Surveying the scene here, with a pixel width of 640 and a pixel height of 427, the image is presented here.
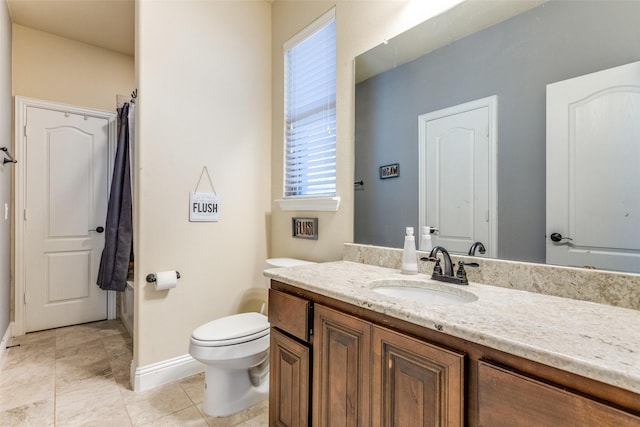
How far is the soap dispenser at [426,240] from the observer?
149 centimetres

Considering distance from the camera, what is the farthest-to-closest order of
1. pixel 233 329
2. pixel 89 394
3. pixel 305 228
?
pixel 305 228 → pixel 89 394 → pixel 233 329

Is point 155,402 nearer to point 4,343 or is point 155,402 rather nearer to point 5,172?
point 4,343

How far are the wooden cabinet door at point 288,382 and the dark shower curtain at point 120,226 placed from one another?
79.9 inches

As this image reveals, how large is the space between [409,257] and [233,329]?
3.44 feet

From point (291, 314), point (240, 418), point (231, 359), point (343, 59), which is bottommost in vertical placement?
point (240, 418)

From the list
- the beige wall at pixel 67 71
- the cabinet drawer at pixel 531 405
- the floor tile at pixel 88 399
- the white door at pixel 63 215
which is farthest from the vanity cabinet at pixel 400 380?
the beige wall at pixel 67 71

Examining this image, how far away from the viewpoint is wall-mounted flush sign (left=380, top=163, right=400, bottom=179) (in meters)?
1.66

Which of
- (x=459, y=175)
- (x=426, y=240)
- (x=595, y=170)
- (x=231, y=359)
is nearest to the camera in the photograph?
(x=595, y=170)

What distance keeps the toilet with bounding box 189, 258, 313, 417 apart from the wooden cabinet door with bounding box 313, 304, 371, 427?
64 centimetres

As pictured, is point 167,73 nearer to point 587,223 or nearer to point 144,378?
point 144,378

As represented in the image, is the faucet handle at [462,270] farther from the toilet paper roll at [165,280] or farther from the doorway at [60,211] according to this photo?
the doorway at [60,211]

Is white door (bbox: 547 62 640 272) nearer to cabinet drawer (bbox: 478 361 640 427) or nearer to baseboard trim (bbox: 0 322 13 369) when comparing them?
cabinet drawer (bbox: 478 361 640 427)

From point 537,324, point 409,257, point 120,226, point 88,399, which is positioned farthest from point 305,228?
point 120,226

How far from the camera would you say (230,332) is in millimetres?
1718
